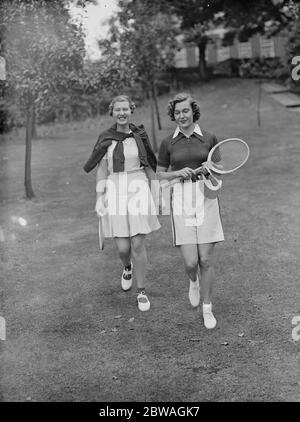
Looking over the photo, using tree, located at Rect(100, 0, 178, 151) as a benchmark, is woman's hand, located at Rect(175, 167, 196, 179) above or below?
below

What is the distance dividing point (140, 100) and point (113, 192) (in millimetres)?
24220

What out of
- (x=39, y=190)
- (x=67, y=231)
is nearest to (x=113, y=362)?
Answer: (x=67, y=231)

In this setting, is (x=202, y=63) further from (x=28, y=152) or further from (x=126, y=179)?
(x=126, y=179)

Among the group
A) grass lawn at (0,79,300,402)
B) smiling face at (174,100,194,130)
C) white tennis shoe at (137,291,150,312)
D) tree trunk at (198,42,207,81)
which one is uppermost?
tree trunk at (198,42,207,81)

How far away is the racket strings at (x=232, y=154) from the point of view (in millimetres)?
6205

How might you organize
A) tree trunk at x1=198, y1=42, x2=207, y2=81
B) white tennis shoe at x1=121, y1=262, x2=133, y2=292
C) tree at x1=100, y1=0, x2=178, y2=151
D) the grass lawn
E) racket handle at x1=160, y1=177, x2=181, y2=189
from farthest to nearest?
tree trunk at x1=198, y1=42, x2=207, y2=81, tree at x1=100, y1=0, x2=178, y2=151, white tennis shoe at x1=121, y1=262, x2=133, y2=292, racket handle at x1=160, y1=177, x2=181, y2=189, the grass lawn

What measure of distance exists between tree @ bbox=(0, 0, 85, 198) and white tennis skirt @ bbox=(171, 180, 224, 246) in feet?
22.1

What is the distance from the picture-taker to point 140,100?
30.3 m

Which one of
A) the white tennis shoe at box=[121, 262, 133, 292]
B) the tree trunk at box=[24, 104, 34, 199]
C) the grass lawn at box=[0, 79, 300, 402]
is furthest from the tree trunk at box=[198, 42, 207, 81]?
the white tennis shoe at box=[121, 262, 133, 292]

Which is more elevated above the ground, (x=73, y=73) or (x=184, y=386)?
(x=73, y=73)

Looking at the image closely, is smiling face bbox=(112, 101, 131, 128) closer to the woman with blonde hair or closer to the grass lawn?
the woman with blonde hair

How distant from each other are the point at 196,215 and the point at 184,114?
3.41 feet

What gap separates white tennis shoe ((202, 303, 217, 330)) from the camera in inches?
241
